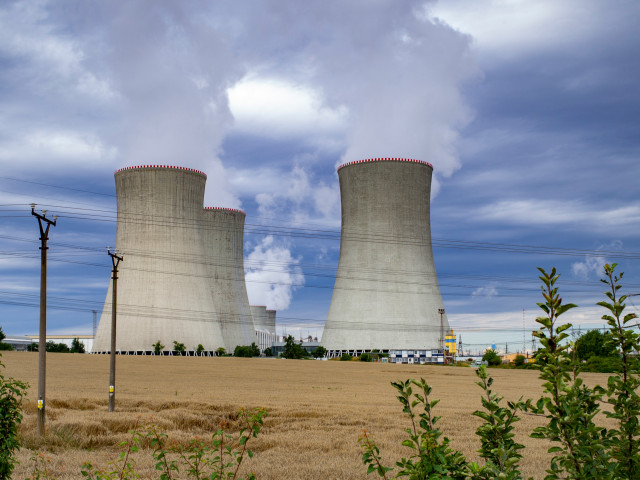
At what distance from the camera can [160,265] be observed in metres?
36.2

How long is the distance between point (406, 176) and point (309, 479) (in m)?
31.1

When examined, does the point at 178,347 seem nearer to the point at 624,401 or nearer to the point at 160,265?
the point at 160,265

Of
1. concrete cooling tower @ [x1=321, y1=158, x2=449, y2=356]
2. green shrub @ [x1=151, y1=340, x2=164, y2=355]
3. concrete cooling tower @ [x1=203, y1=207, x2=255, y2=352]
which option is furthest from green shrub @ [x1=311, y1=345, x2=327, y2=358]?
green shrub @ [x1=151, y1=340, x2=164, y2=355]

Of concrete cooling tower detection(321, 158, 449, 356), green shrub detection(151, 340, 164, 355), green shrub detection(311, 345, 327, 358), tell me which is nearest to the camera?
concrete cooling tower detection(321, 158, 449, 356)

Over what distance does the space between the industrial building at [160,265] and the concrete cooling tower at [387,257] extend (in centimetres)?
853

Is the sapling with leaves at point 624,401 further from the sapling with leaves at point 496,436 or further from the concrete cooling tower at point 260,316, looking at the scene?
the concrete cooling tower at point 260,316

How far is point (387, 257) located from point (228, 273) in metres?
18.6

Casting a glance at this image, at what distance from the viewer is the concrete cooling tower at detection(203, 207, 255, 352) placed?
1981 inches

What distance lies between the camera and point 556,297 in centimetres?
214

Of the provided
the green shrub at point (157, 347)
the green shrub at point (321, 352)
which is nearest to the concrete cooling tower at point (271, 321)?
the green shrub at point (321, 352)

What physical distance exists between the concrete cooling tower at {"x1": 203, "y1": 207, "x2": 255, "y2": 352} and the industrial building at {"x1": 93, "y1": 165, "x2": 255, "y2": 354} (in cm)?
759

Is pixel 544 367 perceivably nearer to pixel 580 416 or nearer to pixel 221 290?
pixel 580 416

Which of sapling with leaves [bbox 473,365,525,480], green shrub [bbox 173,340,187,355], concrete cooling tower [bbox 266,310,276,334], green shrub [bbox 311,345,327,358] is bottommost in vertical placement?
green shrub [bbox 311,345,327,358]

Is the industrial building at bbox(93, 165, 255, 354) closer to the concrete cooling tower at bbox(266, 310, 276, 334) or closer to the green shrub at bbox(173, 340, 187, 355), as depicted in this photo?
the green shrub at bbox(173, 340, 187, 355)
